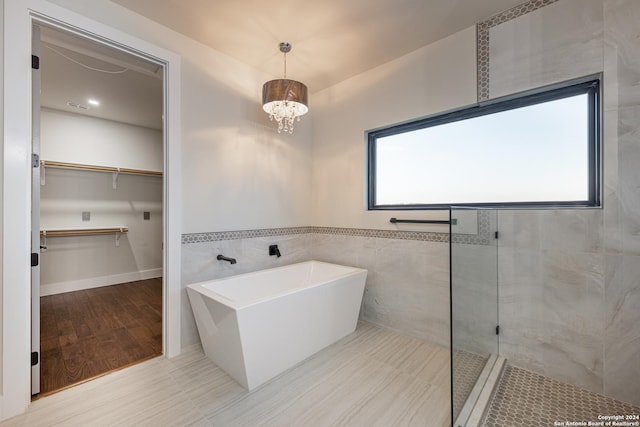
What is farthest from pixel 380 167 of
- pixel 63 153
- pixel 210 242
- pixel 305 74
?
pixel 63 153

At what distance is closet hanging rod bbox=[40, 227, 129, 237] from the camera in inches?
135

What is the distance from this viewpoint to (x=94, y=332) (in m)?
2.51

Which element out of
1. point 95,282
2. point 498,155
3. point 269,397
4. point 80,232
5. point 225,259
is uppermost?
point 498,155

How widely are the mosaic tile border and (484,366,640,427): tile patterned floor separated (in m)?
0.95

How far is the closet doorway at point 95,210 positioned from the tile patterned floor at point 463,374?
7.13 ft

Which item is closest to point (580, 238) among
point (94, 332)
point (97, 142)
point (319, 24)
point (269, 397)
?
point (269, 397)

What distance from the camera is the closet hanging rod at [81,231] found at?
3422 millimetres

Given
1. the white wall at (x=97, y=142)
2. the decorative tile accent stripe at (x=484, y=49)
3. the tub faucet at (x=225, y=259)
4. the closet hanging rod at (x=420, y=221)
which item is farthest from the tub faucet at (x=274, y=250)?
the white wall at (x=97, y=142)

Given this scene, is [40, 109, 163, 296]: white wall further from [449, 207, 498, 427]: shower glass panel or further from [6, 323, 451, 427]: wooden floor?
[449, 207, 498, 427]: shower glass panel

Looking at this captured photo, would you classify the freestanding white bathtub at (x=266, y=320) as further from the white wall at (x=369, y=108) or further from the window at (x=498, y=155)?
the window at (x=498, y=155)

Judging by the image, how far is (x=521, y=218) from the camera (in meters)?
1.88

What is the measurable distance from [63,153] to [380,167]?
14.2ft

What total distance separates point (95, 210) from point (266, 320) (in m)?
3.81

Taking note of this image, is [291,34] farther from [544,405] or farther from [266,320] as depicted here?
[544,405]
